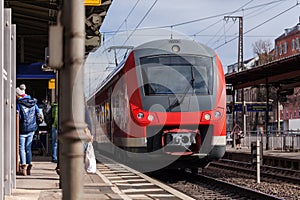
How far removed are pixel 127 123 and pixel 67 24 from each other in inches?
385

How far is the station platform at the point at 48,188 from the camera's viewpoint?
360 inches

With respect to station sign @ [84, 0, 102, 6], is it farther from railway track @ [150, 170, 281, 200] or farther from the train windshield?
railway track @ [150, 170, 281, 200]

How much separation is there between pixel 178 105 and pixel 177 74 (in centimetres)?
73

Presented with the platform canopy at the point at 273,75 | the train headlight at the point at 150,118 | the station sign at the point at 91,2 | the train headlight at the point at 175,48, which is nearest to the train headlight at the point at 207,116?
the train headlight at the point at 150,118

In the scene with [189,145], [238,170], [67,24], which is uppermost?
[67,24]

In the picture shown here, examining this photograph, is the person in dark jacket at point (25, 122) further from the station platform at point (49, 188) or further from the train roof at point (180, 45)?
the train roof at point (180, 45)

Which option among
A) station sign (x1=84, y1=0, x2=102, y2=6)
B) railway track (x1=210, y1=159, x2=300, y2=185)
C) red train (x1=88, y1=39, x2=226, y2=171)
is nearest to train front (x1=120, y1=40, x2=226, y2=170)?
red train (x1=88, y1=39, x2=226, y2=171)

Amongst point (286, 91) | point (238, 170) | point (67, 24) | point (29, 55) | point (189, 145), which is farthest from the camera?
point (286, 91)

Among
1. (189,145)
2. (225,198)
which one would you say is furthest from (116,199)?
(189,145)

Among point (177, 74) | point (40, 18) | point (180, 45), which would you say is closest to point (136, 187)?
point (177, 74)

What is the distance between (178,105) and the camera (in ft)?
43.5

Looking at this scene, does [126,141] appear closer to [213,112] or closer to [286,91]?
[213,112]

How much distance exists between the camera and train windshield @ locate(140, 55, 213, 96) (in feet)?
43.8

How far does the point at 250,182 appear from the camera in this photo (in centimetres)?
1529
